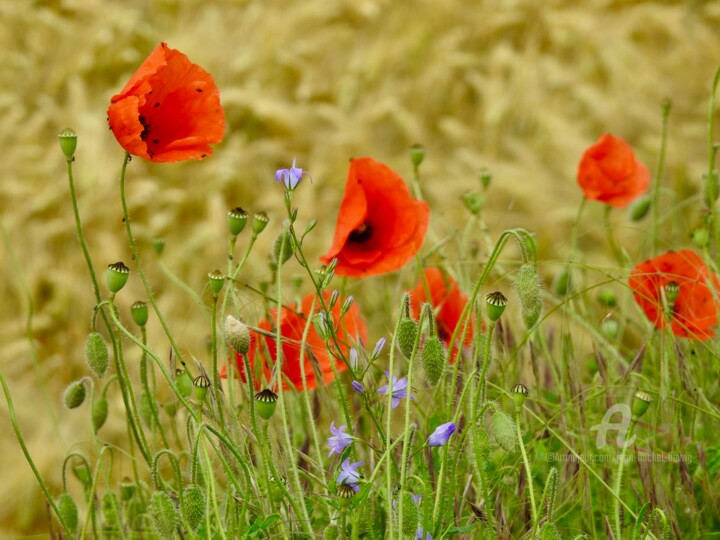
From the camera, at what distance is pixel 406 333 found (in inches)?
25.9

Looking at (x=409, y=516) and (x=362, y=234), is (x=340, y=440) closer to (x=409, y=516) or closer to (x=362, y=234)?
(x=409, y=516)

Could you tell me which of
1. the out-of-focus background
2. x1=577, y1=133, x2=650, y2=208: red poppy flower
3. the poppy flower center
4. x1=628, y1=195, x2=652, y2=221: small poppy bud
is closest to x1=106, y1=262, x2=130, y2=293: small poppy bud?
the poppy flower center

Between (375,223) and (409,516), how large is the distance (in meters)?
0.34

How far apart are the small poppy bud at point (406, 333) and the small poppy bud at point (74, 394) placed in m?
0.26

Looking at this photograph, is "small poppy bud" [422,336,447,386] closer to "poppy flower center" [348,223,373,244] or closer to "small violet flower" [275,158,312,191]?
"small violet flower" [275,158,312,191]

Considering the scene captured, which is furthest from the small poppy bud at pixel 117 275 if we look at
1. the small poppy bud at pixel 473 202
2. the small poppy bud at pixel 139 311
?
the small poppy bud at pixel 473 202

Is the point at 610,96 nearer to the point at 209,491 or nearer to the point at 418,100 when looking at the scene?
the point at 418,100

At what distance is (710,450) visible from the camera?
0.85m

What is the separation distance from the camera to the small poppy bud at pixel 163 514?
0.64 m

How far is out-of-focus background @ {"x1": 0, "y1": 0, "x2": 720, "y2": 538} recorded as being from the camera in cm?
187

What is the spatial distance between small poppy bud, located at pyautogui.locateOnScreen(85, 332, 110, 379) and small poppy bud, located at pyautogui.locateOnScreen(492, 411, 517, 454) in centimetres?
27

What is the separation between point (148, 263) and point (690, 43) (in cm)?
110

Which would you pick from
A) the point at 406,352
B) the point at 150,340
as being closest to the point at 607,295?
the point at 406,352

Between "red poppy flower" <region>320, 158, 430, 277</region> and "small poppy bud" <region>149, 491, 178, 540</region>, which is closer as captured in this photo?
"small poppy bud" <region>149, 491, 178, 540</region>
